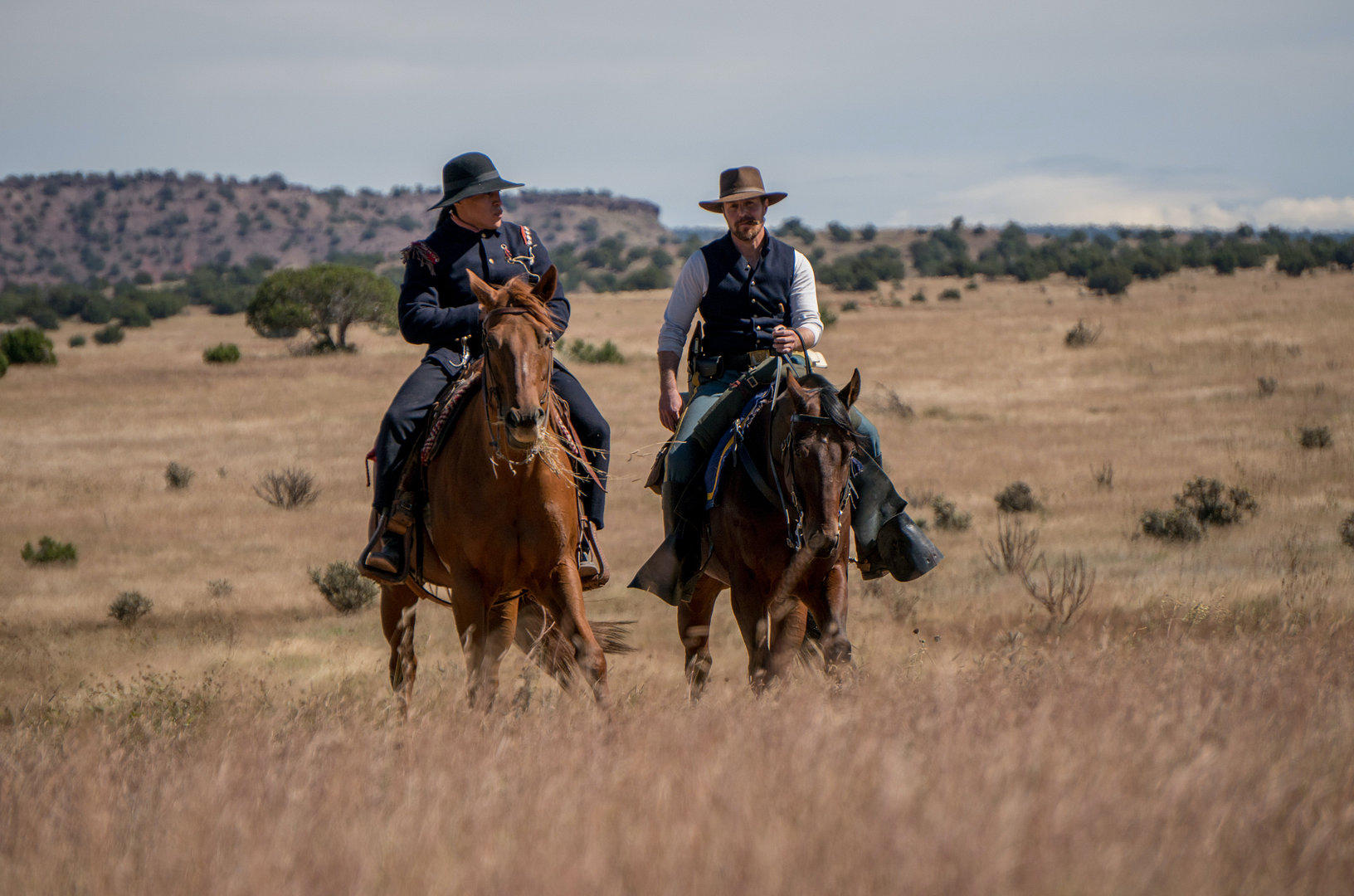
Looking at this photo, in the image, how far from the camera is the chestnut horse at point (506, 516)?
5.73 m

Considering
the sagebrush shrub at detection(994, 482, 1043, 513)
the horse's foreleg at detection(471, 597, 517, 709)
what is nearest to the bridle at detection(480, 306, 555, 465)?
the horse's foreleg at detection(471, 597, 517, 709)

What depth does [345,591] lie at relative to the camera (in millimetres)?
14977

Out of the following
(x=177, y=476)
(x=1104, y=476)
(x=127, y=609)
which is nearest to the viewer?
(x=127, y=609)

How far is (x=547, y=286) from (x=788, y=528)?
1881 millimetres

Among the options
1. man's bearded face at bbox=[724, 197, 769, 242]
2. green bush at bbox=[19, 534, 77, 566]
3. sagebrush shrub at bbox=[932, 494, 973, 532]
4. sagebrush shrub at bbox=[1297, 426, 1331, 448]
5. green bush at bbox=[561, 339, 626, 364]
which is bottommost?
green bush at bbox=[19, 534, 77, 566]

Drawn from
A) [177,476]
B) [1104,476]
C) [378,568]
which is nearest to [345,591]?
[378,568]

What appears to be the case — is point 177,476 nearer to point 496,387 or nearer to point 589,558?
point 589,558

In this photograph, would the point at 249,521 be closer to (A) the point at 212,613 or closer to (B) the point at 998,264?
(A) the point at 212,613

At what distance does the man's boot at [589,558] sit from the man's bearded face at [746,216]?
6.93 feet

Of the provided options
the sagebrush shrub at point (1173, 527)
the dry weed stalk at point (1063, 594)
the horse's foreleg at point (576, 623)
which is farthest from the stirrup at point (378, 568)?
the sagebrush shrub at point (1173, 527)

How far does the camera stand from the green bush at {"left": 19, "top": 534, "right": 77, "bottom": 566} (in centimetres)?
1783

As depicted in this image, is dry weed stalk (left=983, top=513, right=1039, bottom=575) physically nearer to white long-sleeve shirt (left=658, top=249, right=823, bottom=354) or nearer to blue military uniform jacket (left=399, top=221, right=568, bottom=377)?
white long-sleeve shirt (left=658, top=249, right=823, bottom=354)

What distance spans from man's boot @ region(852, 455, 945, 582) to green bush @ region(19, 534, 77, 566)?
599 inches

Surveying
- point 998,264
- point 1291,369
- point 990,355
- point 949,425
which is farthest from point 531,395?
point 998,264
